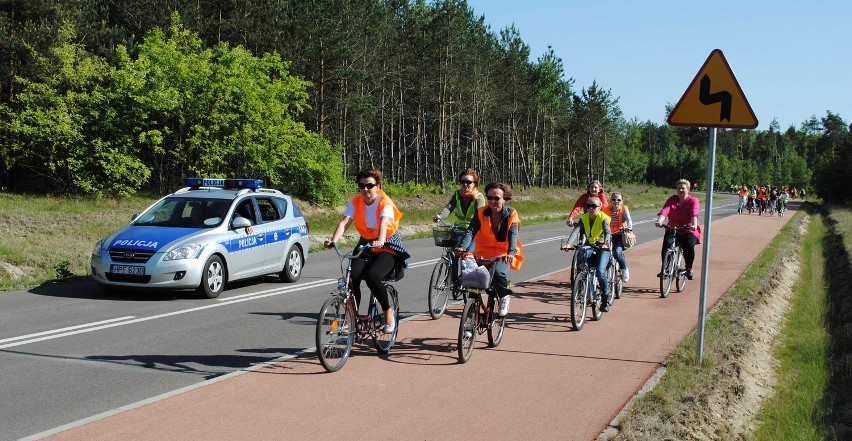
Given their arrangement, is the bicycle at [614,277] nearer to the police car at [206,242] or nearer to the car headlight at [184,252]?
the police car at [206,242]

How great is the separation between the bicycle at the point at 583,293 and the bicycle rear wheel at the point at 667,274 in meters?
2.92

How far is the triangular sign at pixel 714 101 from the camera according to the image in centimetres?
732

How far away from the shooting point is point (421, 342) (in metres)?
8.93

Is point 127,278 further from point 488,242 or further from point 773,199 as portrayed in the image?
point 773,199

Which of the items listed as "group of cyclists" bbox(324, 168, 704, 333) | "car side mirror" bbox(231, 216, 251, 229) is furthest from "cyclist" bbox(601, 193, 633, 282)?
"car side mirror" bbox(231, 216, 251, 229)

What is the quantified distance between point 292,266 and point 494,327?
249 inches

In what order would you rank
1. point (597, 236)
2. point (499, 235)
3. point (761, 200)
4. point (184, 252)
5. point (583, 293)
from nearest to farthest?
point (499, 235), point (583, 293), point (597, 236), point (184, 252), point (761, 200)

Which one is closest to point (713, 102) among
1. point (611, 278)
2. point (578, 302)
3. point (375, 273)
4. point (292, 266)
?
point (578, 302)

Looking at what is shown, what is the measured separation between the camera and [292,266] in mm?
14125

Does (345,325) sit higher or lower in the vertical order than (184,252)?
lower

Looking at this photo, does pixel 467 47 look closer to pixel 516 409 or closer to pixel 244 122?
pixel 244 122

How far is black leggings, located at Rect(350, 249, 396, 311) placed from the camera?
7.62m

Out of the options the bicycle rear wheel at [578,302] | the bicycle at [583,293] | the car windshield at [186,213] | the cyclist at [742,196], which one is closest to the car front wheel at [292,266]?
the car windshield at [186,213]

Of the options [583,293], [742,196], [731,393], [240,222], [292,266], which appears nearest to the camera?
[731,393]
